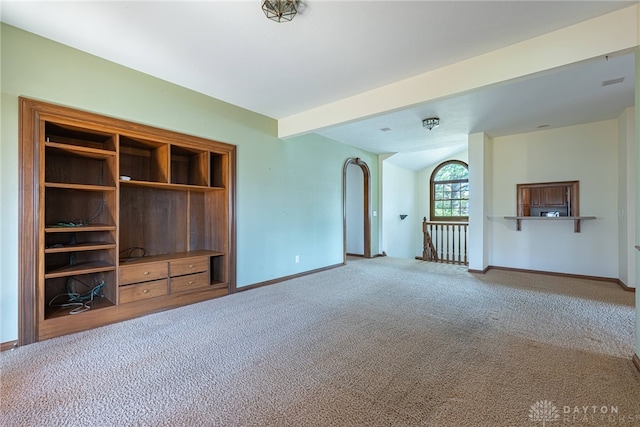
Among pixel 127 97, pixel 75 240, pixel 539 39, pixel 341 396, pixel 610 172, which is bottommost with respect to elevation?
pixel 341 396

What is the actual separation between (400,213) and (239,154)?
5530mm

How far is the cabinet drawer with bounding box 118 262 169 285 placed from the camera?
2.77 m

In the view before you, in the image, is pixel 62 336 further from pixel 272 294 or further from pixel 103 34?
pixel 103 34

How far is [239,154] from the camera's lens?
3781mm

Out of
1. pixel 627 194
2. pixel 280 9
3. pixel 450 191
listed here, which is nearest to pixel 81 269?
pixel 280 9

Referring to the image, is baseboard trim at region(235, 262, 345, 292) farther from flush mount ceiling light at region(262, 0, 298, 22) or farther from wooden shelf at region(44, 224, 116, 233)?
flush mount ceiling light at region(262, 0, 298, 22)

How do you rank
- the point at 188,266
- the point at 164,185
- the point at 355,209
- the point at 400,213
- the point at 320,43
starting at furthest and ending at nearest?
the point at 400,213, the point at 355,209, the point at 188,266, the point at 164,185, the point at 320,43

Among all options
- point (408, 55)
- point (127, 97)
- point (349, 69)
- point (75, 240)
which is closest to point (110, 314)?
point (75, 240)

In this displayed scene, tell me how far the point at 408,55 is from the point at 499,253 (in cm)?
440

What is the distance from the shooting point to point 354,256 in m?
6.74

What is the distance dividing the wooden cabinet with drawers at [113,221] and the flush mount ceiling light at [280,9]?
186 cm

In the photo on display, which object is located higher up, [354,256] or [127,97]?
[127,97]

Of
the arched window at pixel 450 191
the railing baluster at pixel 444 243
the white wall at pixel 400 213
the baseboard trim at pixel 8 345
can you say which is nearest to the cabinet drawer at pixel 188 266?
the baseboard trim at pixel 8 345

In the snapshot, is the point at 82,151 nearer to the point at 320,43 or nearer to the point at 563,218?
the point at 320,43
